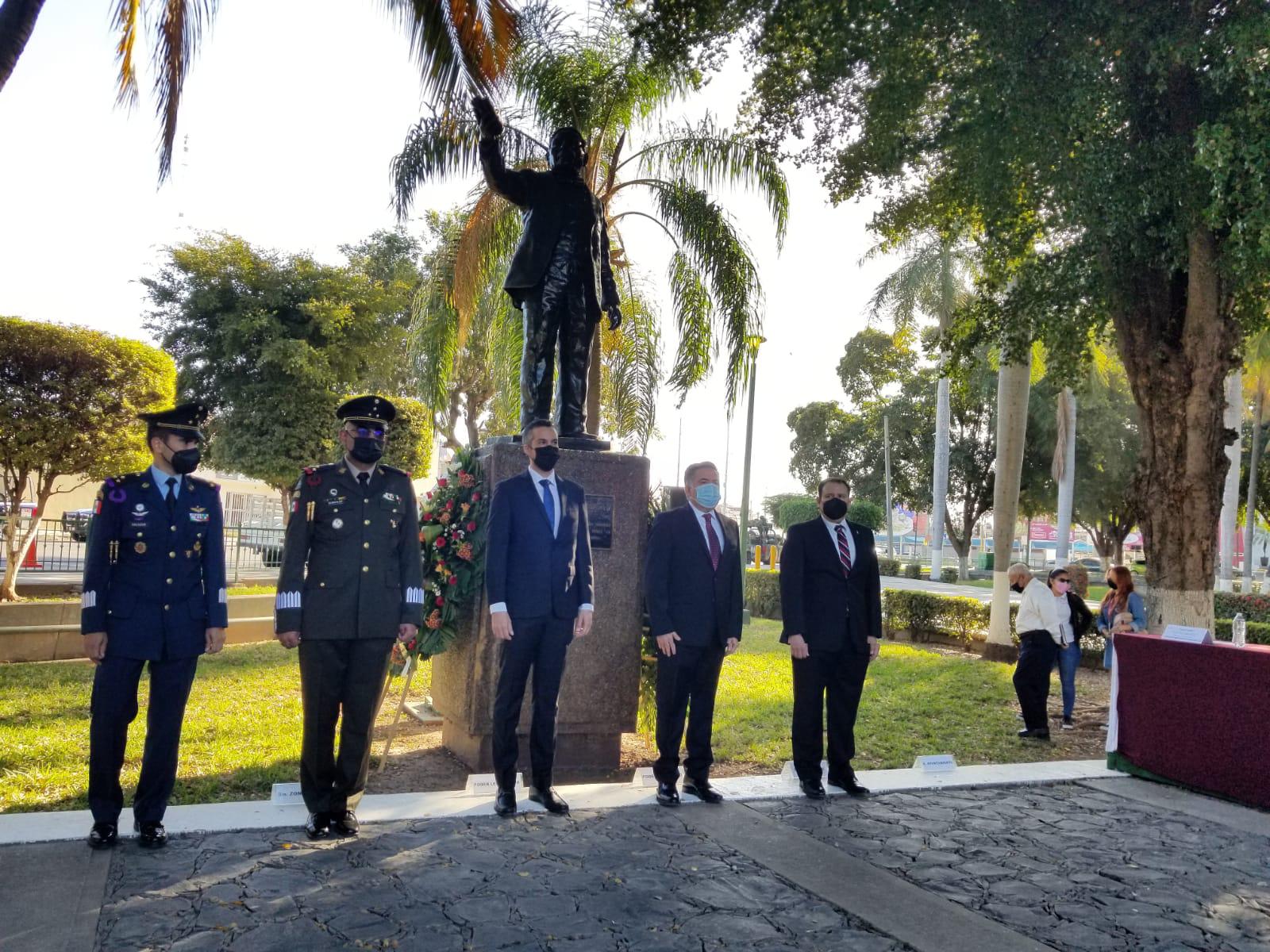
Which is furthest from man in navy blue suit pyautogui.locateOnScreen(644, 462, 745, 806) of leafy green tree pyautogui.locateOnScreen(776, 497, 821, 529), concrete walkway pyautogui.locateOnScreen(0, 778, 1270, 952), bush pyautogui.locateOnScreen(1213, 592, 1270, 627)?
leafy green tree pyautogui.locateOnScreen(776, 497, 821, 529)

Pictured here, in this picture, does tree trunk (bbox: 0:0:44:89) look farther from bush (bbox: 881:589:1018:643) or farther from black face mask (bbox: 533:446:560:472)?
bush (bbox: 881:589:1018:643)

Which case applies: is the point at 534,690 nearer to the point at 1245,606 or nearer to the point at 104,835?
the point at 104,835

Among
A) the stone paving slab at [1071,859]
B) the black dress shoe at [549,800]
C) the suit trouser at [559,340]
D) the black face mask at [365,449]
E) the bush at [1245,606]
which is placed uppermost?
the suit trouser at [559,340]

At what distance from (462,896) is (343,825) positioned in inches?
41.9

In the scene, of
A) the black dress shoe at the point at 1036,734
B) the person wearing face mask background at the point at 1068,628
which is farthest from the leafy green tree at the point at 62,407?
the person wearing face mask background at the point at 1068,628

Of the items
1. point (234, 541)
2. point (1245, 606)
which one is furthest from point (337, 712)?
point (1245, 606)

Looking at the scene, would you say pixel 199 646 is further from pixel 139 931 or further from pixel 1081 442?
pixel 1081 442

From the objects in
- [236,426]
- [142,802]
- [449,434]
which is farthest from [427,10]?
[449,434]

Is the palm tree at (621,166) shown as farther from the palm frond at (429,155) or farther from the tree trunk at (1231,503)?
the tree trunk at (1231,503)

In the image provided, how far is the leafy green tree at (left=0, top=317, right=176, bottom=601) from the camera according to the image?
12.5 meters

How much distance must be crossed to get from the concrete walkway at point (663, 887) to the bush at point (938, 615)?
43.5 ft

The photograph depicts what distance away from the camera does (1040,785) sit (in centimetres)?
677

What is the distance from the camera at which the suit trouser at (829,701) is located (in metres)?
6.15

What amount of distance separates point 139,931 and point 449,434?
83.3 ft
